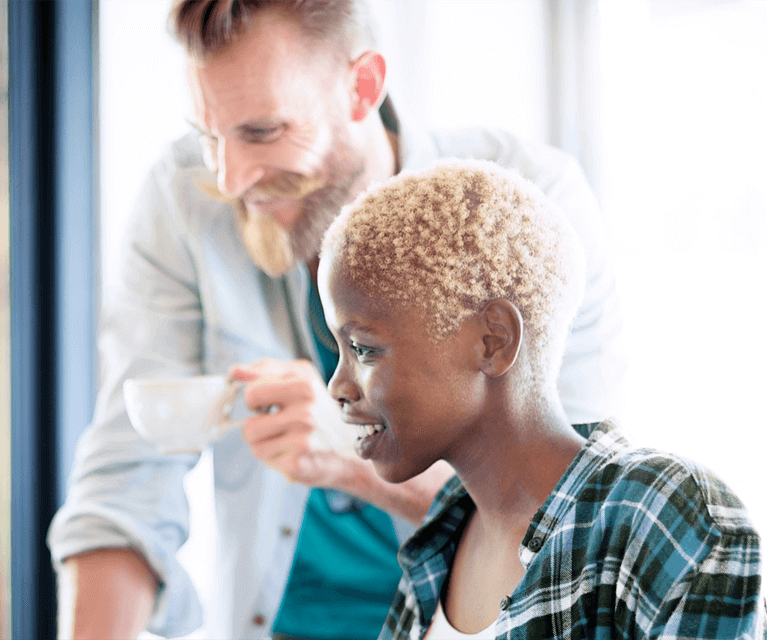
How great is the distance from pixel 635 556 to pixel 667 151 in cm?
51

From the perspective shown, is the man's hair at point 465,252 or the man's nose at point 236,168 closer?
the man's hair at point 465,252

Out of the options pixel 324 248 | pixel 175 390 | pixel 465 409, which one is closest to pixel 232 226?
pixel 175 390

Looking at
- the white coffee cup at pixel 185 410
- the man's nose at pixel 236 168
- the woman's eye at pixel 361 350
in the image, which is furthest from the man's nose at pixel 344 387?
the man's nose at pixel 236 168

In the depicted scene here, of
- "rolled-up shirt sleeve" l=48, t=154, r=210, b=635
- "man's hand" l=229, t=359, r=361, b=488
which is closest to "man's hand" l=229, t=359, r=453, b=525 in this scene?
"man's hand" l=229, t=359, r=361, b=488

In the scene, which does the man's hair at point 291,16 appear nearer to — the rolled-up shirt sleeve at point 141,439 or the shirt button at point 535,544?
the rolled-up shirt sleeve at point 141,439

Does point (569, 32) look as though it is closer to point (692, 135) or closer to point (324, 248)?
point (692, 135)

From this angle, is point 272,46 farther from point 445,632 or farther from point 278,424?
point 445,632

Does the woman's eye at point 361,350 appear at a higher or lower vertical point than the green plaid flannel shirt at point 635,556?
higher

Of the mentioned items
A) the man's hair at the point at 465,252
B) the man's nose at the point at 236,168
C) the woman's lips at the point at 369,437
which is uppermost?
the man's nose at the point at 236,168

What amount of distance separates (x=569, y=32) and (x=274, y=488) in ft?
2.09

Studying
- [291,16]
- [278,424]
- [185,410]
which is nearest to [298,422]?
[278,424]

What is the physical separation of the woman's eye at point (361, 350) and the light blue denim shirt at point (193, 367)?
1.18 feet

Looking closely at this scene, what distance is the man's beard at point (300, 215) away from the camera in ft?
3.16

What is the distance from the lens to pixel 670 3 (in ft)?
2.85
